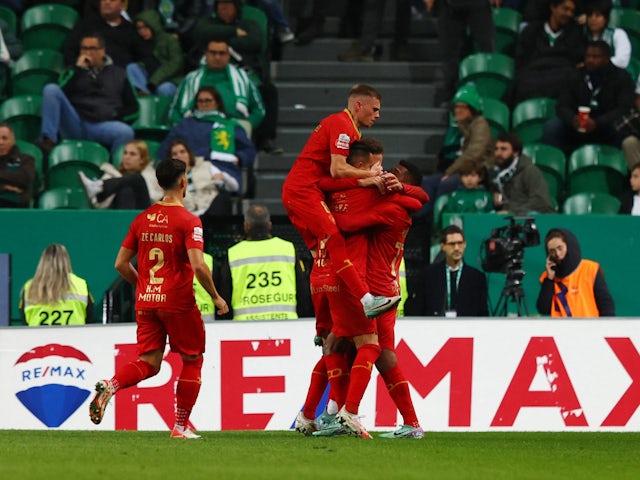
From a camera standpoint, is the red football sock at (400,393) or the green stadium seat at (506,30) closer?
the red football sock at (400,393)

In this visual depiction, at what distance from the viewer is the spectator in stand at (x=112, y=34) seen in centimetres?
1750

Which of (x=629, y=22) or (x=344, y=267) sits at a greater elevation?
(x=629, y=22)

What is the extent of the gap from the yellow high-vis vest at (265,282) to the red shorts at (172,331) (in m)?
2.89

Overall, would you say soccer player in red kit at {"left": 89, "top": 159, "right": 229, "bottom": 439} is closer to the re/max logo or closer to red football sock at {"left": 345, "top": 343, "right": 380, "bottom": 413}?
red football sock at {"left": 345, "top": 343, "right": 380, "bottom": 413}

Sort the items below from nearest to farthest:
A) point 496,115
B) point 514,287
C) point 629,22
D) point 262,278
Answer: point 262,278 → point 514,287 → point 496,115 → point 629,22

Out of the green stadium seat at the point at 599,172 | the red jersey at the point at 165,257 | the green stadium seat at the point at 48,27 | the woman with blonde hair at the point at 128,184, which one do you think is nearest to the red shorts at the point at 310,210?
the red jersey at the point at 165,257

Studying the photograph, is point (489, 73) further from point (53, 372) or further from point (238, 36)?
point (53, 372)

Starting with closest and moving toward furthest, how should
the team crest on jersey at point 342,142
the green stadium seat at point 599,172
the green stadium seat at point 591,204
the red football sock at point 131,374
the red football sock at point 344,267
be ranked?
the red football sock at point 344,267 < the team crest on jersey at point 342,142 < the red football sock at point 131,374 < the green stadium seat at point 591,204 < the green stadium seat at point 599,172

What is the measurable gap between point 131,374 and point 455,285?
4514 millimetres

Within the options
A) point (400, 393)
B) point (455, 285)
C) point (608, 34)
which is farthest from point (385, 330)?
point (608, 34)

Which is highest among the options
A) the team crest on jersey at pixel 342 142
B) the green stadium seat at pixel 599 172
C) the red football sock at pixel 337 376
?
the green stadium seat at pixel 599 172

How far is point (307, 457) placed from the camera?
806cm

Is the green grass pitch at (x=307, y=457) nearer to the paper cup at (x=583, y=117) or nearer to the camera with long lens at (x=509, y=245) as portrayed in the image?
the camera with long lens at (x=509, y=245)

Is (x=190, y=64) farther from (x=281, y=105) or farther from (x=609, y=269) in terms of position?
(x=609, y=269)
